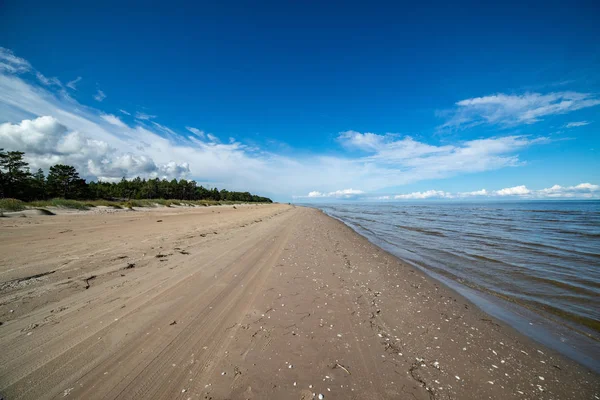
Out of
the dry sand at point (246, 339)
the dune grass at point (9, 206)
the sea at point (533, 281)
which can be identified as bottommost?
the sea at point (533, 281)

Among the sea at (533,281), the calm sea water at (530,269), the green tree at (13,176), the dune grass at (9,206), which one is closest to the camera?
the sea at (533,281)

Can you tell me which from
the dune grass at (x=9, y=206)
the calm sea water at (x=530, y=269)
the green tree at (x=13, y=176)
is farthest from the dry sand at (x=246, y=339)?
the green tree at (x=13, y=176)

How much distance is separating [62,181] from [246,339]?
71.5 m

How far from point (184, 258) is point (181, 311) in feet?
13.6

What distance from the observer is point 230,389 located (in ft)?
9.37

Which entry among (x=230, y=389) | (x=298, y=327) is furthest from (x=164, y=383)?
(x=298, y=327)

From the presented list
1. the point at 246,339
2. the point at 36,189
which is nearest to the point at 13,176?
the point at 36,189

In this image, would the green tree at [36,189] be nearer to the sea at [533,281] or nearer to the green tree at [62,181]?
the green tree at [62,181]

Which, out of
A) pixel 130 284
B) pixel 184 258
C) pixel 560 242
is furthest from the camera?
pixel 560 242

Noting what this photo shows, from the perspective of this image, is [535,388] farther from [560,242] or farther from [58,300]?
[560,242]

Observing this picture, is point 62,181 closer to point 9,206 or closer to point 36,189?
point 36,189

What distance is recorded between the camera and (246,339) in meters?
3.90

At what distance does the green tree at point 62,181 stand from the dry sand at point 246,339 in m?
62.3

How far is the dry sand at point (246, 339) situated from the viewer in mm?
2939
